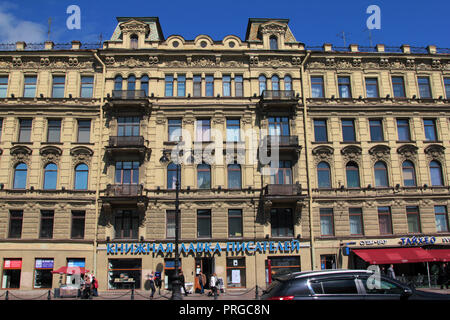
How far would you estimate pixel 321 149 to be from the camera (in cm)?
2877

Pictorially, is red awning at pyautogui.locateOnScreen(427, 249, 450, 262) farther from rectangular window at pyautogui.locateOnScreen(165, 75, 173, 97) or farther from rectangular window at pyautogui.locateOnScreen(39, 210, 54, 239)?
rectangular window at pyautogui.locateOnScreen(39, 210, 54, 239)

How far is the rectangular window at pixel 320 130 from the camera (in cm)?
2938

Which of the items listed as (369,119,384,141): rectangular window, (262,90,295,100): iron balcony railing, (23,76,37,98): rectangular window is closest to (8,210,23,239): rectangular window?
(23,76,37,98): rectangular window

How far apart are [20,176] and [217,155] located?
14.7 m

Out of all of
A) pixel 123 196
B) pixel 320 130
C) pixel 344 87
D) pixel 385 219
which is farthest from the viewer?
pixel 344 87

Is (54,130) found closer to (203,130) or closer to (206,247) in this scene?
(203,130)

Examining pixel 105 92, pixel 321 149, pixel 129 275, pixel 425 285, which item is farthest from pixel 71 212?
pixel 425 285

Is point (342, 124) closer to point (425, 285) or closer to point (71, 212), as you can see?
point (425, 285)

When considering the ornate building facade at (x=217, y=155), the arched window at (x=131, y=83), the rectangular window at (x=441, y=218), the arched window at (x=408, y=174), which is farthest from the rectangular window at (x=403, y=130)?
the arched window at (x=131, y=83)

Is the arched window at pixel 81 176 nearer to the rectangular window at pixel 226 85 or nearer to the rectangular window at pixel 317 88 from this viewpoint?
the rectangular window at pixel 226 85

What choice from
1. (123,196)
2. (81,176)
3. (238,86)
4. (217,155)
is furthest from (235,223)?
(81,176)

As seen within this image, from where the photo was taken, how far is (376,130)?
2973 cm

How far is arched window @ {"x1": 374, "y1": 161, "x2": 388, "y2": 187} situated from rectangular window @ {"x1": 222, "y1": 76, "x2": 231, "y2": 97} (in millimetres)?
12826

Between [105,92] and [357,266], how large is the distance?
23.0m
